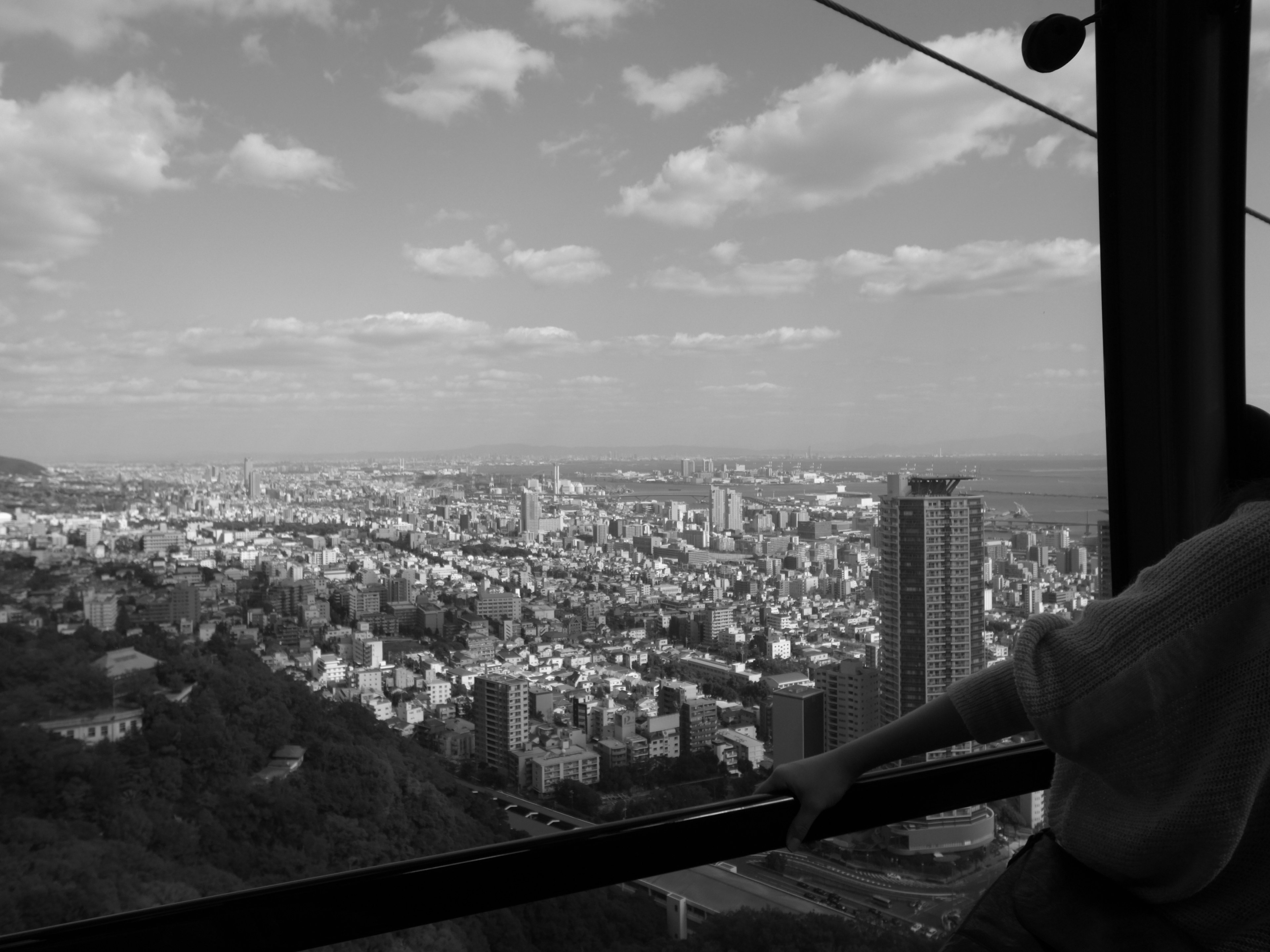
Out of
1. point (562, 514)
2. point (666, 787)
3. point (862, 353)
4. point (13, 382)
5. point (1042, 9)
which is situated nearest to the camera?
point (13, 382)

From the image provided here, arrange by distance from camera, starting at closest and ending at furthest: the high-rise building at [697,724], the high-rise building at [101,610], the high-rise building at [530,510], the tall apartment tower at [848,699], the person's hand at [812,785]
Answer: the person's hand at [812,785] < the high-rise building at [101,610] < the high-rise building at [697,724] < the tall apartment tower at [848,699] < the high-rise building at [530,510]

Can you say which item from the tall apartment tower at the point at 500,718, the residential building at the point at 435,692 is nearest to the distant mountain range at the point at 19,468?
the residential building at the point at 435,692

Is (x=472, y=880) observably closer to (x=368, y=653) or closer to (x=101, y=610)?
(x=368, y=653)

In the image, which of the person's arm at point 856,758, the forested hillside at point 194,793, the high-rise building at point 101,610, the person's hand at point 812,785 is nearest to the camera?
the person's arm at point 856,758

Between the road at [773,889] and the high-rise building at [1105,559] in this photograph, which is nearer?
the road at [773,889]

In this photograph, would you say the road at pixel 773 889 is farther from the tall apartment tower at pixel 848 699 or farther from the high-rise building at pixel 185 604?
the high-rise building at pixel 185 604

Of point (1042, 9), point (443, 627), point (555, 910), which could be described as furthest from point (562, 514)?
point (1042, 9)

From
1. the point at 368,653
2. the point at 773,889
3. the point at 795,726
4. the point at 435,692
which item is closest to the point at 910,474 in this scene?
the point at 795,726

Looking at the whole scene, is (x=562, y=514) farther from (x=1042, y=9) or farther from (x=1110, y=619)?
(x=1042, y=9)
